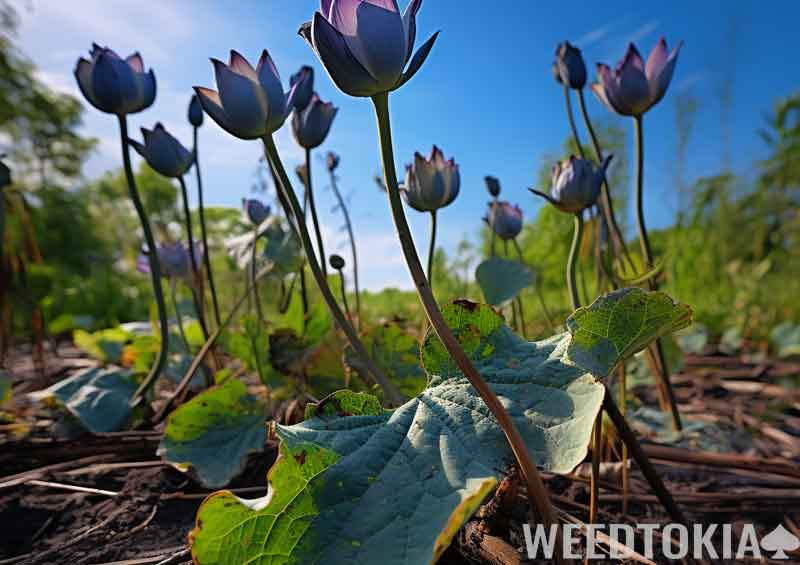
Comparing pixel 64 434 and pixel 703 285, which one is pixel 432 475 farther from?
pixel 703 285

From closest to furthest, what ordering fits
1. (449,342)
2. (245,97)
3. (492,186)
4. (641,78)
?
(449,342), (245,97), (641,78), (492,186)

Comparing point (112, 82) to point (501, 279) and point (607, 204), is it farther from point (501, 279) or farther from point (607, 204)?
point (607, 204)

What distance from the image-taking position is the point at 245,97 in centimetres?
45

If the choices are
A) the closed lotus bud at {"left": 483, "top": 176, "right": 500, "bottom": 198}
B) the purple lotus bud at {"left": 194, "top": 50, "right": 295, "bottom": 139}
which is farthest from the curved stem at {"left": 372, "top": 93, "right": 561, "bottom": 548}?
the closed lotus bud at {"left": 483, "top": 176, "right": 500, "bottom": 198}

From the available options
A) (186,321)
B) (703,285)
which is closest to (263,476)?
(186,321)

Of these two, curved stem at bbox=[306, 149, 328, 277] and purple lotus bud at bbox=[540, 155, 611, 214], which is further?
curved stem at bbox=[306, 149, 328, 277]

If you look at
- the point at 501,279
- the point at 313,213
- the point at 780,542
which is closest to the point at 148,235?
the point at 313,213

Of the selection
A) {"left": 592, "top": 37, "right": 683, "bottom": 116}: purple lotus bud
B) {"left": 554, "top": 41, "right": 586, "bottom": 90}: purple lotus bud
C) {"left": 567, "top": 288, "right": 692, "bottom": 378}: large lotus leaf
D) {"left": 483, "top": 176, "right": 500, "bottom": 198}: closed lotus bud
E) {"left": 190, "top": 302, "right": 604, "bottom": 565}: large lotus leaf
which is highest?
{"left": 554, "top": 41, "right": 586, "bottom": 90}: purple lotus bud

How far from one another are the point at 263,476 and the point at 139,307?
118 inches

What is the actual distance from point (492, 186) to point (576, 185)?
50cm

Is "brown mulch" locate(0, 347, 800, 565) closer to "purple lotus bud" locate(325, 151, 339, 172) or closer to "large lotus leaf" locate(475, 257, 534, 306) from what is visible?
"large lotus leaf" locate(475, 257, 534, 306)

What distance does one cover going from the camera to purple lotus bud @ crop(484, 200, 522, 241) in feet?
3.23

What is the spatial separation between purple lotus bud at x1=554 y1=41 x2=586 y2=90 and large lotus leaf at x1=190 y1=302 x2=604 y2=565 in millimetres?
638

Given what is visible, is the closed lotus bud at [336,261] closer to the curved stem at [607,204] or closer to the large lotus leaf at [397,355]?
the large lotus leaf at [397,355]
